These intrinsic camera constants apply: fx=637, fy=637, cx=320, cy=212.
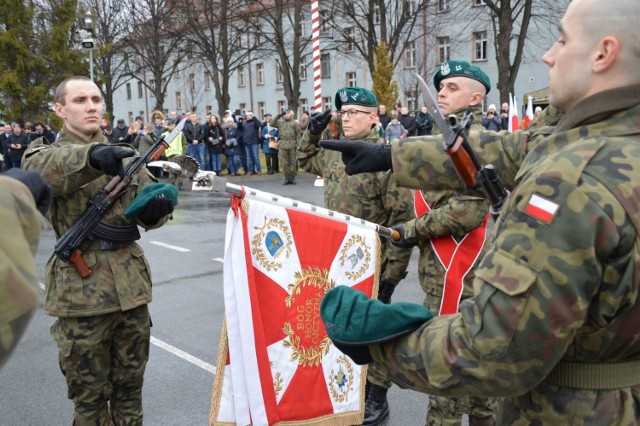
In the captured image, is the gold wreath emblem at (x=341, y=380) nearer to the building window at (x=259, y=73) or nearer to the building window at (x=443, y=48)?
the building window at (x=443, y=48)

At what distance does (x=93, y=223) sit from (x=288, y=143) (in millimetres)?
14657

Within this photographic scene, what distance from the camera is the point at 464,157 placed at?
64.0 inches

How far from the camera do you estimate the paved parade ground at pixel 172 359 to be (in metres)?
4.10

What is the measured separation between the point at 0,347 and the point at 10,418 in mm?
3232

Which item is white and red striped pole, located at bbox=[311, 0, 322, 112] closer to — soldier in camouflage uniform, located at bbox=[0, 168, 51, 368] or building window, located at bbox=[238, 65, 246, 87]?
soldier in camouflage uniform, located at bbox=[0, 168, 51, 368]

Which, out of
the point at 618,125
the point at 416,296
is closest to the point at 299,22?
the point at 416,296

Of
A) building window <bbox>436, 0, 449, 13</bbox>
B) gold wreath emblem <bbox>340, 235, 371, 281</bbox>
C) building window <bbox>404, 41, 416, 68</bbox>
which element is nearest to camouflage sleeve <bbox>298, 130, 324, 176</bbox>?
gold wreath emblem <bbox>340, 235, 371, 281</bbox>

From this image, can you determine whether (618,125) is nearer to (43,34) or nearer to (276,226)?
(276,226)

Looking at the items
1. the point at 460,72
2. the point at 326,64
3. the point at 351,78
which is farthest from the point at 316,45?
the point at 326,64

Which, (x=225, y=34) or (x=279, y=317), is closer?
(x=279, y=317)

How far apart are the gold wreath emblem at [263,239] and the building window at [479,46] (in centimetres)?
3345

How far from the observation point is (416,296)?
21.5 ft

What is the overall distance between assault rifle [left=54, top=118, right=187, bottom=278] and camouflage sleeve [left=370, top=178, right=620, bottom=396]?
213cm

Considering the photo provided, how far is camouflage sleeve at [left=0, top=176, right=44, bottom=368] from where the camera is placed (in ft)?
4.22
